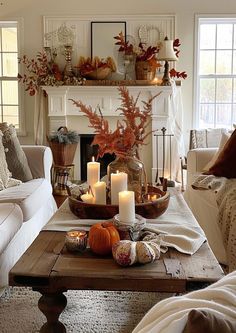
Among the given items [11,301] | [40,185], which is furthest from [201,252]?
[40,185]

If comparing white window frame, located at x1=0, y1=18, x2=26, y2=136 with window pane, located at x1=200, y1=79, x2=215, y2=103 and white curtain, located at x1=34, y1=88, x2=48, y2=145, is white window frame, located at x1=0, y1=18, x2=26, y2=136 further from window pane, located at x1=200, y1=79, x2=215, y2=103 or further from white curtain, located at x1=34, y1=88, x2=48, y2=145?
window pane, located at x1=200, y1=79, x2=215, y2=103

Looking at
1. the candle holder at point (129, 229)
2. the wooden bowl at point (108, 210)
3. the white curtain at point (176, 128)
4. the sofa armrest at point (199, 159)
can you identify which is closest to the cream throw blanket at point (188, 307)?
the candle holder at point (129, 229)

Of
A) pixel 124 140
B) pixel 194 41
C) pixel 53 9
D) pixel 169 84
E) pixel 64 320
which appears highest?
pixel 53 9

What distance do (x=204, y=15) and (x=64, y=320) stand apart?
173 inches

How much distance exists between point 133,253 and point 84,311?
0.87m

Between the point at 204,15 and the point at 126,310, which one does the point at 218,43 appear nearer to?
the point at 204,15

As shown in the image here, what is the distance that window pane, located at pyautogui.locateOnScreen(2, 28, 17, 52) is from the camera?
5.84m

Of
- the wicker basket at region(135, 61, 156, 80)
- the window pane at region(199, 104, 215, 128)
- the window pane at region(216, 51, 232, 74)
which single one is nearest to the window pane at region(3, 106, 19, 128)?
the wicker basket at region(135, 61, 156, 80)

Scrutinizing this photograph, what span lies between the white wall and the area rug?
12.1 feet

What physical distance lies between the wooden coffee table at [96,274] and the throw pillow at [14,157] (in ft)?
5.66

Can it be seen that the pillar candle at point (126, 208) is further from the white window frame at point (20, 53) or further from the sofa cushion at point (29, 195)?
the white window frame at point (20, 53)

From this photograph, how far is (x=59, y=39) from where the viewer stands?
18.5 ft

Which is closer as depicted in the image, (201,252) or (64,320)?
(201,252)

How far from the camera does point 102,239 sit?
183 centimetres
